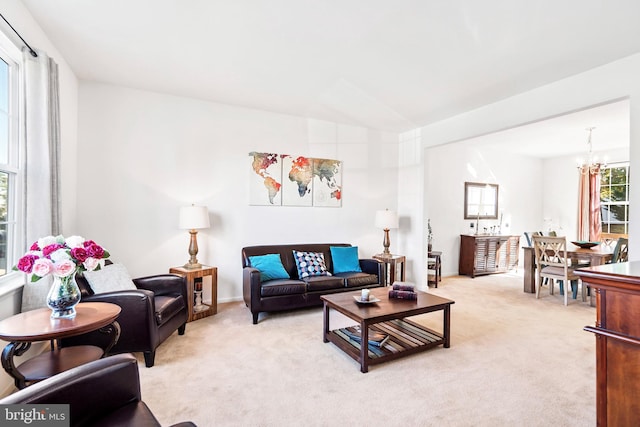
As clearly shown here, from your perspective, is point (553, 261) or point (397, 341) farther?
point (553, 261)

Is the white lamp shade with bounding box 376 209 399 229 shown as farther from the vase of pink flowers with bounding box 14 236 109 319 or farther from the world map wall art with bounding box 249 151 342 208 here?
the vase of pink flowers with bounding box 14 236 109 319

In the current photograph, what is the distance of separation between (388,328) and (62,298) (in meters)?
2.72

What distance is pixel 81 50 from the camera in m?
2.98

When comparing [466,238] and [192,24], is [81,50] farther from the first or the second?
[466,238]

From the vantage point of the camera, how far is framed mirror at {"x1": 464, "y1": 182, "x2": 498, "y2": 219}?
22.3ft

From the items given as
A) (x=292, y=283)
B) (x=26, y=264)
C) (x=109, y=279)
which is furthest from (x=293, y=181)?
(x=26, y=264)

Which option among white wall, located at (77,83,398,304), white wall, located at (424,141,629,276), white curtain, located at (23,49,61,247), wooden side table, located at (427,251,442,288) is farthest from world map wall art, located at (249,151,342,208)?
white curtain, located at (23,49,61,247)

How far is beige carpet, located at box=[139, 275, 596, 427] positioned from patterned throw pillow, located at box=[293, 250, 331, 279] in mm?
686

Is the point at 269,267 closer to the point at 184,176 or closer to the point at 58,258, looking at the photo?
the point at 184,176

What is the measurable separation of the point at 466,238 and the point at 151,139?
582cm

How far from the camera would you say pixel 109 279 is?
112 inches

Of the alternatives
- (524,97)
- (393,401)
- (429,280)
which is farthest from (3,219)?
(429,280)

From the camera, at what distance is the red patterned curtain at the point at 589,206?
689 cm

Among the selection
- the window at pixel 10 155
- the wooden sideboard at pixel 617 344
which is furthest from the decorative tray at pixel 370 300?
the window at pixel 10 155
